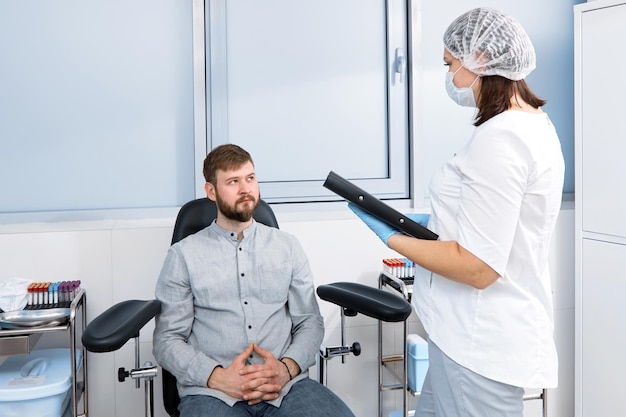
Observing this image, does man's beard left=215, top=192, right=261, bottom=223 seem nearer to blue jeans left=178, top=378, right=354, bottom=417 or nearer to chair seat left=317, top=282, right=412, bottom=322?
chair seat left=317, top=282, right=412, bottom=322

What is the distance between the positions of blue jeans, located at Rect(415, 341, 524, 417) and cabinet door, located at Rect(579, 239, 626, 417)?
1.13 meters

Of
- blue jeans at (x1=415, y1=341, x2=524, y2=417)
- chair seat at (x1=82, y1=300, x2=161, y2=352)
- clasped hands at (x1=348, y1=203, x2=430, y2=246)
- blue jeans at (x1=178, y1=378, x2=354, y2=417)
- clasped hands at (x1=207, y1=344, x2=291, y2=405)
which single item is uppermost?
clasped hands at (x1=348, y1=203, x2=430, y2=246)

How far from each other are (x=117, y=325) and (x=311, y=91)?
47.6 inches

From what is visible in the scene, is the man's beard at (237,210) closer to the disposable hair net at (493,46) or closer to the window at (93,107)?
the window at (93,107)

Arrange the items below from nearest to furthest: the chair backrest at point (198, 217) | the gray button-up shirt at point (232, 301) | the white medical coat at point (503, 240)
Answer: the white medical coat at point (503, 240), the gray button-up shirt at point (232, 301), the chair backrest at point (198, 217)

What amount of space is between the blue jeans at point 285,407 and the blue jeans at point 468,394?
0.30 metres

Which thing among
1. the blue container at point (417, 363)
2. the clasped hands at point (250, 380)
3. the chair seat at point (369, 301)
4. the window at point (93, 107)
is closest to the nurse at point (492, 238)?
the chair seat at point (369, 301)

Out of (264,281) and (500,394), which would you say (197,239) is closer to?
(264,281)

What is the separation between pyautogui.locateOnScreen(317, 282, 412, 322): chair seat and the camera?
5.17 ft

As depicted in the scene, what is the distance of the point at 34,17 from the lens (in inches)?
83.0

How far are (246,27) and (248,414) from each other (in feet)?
4.39

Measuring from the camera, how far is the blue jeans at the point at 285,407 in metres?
1.52

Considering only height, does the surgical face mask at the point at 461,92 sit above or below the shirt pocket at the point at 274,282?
above

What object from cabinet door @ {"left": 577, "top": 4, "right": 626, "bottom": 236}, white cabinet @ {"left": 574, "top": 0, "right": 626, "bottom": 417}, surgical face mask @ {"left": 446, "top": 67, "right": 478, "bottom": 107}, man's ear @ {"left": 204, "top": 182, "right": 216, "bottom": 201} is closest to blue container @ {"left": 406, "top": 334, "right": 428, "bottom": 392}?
white cabinet @ {"left": 574, "top": 0, "right": 626, "bottom": 417}
